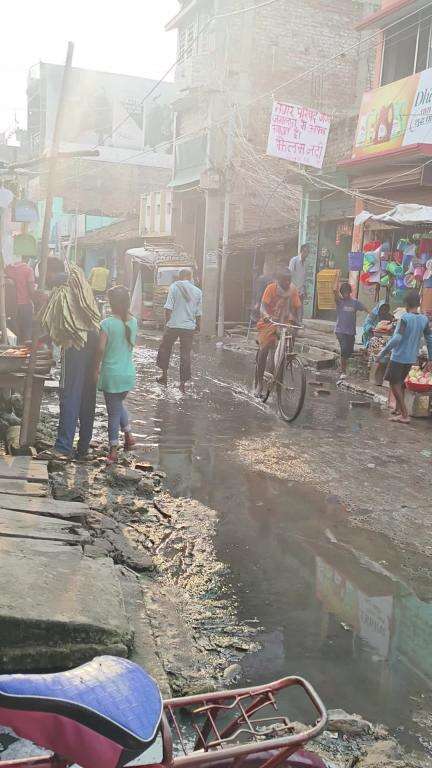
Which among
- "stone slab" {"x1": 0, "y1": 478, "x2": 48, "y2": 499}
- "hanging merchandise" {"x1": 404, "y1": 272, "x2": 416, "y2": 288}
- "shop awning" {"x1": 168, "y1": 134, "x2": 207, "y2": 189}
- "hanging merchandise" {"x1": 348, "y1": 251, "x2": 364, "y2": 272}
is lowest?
"stone slab" {"x1": 0, "y1": 478, "x2": 48, "y2": 499}

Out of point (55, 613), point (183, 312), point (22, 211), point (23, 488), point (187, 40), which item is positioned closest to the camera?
point (55, 613)

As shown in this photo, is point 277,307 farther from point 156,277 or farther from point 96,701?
point 156,277

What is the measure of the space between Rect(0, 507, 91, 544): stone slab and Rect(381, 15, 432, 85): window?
47.8ft

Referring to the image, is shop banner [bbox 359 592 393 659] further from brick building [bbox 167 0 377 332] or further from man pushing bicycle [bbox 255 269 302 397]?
brick building [bbox 167 0 377 332]

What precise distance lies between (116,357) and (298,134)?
10949mm

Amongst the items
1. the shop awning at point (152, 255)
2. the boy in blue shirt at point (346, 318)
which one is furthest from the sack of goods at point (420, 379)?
the shop awning at point (152, 255)

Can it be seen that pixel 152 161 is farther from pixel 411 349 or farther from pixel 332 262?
pixel 411 349

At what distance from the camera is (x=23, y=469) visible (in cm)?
566

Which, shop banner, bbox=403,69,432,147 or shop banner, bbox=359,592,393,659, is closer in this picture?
shop banner, bbox=359,592,393,659

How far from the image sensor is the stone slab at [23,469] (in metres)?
5.46

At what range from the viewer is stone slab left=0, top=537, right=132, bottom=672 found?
3.01 m

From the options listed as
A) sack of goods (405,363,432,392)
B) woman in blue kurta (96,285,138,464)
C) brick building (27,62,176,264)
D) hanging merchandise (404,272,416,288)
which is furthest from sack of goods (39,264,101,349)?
brick building (27,62,176,264)

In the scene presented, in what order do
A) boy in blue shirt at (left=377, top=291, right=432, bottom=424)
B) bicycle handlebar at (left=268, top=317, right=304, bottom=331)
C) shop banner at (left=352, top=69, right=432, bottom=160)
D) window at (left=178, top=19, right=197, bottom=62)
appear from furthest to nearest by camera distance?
1. window at (left=178, top=19, right=197, bottom=62)
2. shop banner at (left=352, top=69, right=432, bottom=160)
3. bicycle handlebar at (left=268, top=317, right=304, bottom=331)
4. boy in blue shirt at (left=377, top=291, right=432, bottom=424)

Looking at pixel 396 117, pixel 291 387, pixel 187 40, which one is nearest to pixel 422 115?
pixel 396 117
